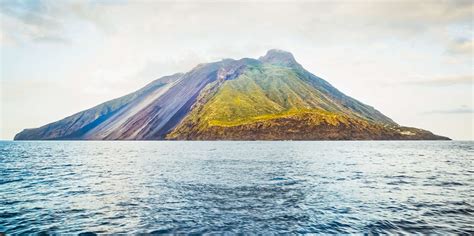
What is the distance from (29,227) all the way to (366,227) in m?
25.0

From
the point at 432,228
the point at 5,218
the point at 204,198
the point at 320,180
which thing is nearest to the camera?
the point at 432,228

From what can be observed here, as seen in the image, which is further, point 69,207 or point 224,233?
point 69,207

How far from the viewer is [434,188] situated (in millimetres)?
43094

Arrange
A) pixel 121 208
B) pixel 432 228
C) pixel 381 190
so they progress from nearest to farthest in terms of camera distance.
→ pixel 432 228
pixel 121 208
pixel 381 190

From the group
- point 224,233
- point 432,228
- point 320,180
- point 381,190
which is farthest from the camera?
point 320,180

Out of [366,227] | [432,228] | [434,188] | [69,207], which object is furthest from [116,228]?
[434,188]

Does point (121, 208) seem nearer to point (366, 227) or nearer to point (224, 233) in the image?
point (224, 233)

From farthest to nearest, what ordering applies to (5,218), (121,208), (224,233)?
(121,208), (5,218), (224,233)

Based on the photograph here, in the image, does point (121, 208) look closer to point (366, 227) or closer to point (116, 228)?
point (116, 228)

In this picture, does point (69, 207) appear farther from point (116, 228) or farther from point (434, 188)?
point (434, 188)

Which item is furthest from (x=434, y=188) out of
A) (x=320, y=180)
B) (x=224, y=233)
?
(x=224, y=233)

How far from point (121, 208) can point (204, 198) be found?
8.56 m

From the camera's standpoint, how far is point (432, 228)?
963 inches

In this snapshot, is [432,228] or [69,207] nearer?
[432,228]
